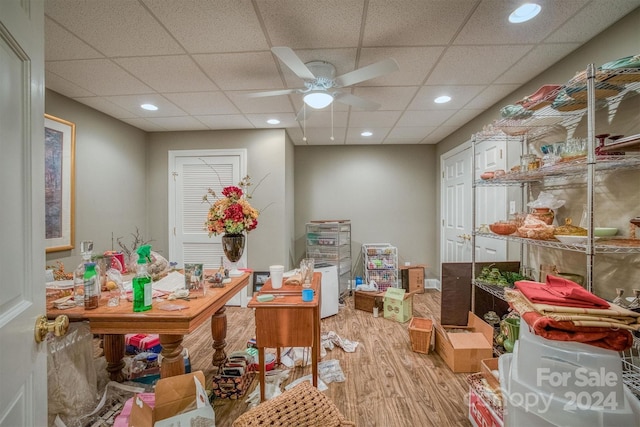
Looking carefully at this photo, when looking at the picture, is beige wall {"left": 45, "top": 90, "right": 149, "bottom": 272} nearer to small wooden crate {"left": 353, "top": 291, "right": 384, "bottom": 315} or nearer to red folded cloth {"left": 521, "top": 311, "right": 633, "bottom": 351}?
small wooden crate {"left": 353, "top": 291, "right": 384, "bottom": 315}

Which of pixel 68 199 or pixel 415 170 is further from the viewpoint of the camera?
pixel 415 170

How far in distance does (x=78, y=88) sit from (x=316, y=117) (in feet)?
7.52

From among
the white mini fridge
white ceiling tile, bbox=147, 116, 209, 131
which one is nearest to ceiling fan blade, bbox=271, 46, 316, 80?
white ceiling tile, bbox=147, 116, 209, 131

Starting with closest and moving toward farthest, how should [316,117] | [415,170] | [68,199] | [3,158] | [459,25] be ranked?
[3,158], [459,25], [68,199], [316,117], [415,170]

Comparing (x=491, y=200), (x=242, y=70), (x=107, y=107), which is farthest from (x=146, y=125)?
(x=491, y=200)

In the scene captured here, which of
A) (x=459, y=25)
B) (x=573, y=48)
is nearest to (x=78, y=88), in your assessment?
(x=459, y=25)

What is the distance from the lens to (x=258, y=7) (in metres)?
1.55

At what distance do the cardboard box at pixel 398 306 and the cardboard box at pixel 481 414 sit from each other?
158cm

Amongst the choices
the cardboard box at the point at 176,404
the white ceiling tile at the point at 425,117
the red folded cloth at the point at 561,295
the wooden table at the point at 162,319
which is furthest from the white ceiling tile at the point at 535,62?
the cardboard box at the point at 176,404

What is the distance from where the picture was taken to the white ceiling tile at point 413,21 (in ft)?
5.03

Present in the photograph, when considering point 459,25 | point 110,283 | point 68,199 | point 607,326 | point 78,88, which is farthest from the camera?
point 68,199

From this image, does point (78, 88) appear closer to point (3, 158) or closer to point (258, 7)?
point (258, 7)

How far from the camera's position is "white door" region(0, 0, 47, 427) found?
65 centimetres

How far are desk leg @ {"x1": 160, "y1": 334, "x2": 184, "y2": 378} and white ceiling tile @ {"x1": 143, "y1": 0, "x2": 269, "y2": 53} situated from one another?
1.81 m
